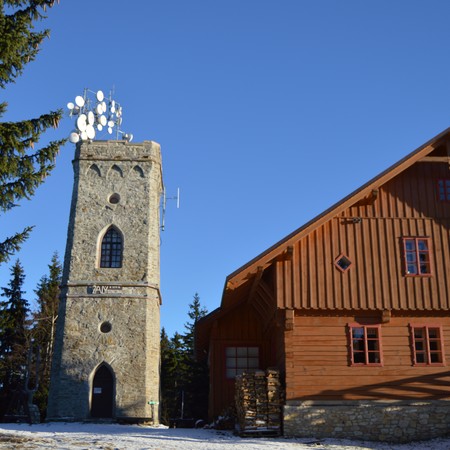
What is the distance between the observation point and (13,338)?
142ft

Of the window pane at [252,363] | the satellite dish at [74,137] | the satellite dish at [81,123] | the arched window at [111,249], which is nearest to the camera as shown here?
the window pane at [252,363]

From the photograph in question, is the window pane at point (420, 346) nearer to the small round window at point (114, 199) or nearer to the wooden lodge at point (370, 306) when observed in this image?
the wooden lodge at point (370, 306)

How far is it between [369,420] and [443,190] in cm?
777

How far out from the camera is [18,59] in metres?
15.8

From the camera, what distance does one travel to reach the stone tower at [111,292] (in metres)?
29.7

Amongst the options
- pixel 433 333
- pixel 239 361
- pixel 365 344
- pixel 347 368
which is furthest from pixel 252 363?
pixel 433 333

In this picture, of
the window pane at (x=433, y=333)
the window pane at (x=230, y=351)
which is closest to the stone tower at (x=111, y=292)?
the window pane at (x=230, y=351)

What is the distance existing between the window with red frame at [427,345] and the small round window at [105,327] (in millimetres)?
15190

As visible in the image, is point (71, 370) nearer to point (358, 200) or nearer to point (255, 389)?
point (255, 389)

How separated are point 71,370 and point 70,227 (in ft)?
22.5

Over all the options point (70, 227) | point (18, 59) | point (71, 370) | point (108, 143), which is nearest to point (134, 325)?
point (71, 370)

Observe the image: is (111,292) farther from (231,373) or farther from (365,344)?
(365,344)

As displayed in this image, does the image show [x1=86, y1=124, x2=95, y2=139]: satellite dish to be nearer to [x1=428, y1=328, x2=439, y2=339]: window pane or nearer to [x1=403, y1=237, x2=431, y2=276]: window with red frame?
[x1=403, y1=237, x2=431, y2=276]: window with red frame

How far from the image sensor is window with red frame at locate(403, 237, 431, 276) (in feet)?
68.5
